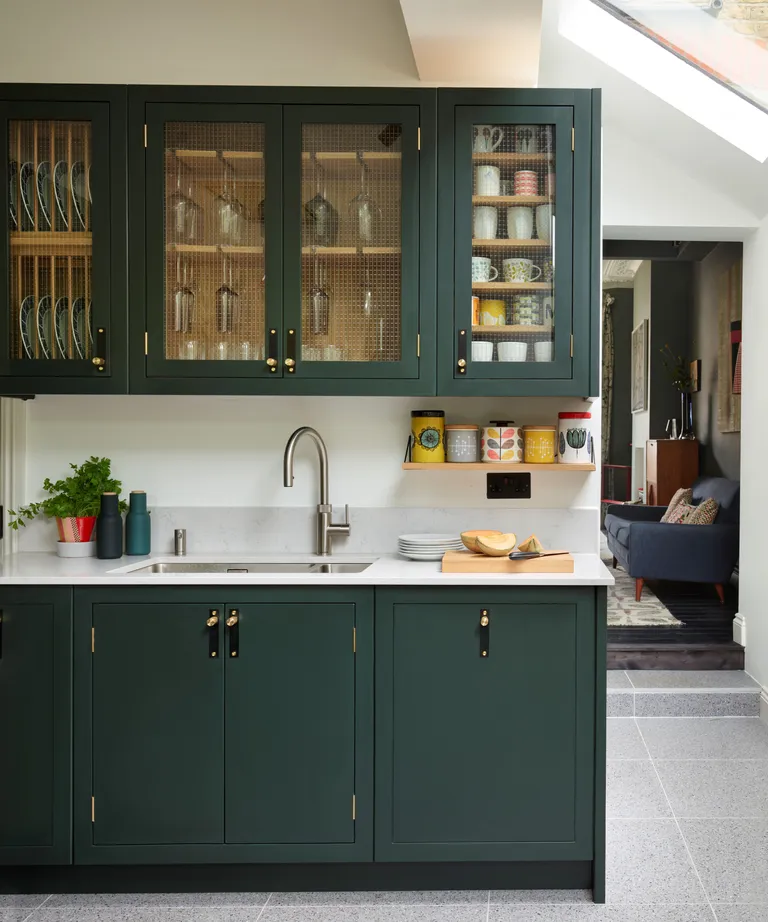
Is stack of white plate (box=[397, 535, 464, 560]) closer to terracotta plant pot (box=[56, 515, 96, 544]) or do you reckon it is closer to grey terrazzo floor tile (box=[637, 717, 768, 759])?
terracotta plant pot (box=[56, 515, 96, 544])

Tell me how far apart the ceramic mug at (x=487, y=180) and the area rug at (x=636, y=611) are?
3018 millimetres

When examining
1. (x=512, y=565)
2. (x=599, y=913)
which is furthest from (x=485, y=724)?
(x=599, y=913)

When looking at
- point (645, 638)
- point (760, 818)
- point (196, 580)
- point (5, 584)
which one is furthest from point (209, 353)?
point (645, 638)

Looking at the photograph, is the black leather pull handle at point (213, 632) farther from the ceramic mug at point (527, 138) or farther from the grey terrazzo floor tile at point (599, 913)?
the ceramic mug at point (527, 138)

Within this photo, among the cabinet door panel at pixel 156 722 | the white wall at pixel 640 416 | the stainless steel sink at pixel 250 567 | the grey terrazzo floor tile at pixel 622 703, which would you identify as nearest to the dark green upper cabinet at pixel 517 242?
the stainless steel sink at pixel 250 567

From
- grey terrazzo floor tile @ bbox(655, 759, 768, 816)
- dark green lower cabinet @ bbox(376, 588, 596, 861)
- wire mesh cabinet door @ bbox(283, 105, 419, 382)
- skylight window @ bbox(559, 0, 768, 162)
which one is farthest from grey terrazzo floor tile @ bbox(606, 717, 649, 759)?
skylight window @ bbox(559, 0, 768, 162)

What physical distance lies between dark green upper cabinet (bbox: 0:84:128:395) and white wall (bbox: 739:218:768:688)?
9.19 ft

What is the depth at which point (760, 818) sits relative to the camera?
2658mm

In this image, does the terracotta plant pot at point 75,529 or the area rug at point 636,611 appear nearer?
the terracotta plant pot at point 75,529

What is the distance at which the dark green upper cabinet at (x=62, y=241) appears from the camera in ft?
7.80

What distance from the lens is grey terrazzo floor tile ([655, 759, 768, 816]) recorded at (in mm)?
2721

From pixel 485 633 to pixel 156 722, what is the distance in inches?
38.3

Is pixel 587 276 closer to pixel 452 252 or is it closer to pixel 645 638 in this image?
pixel 452 252

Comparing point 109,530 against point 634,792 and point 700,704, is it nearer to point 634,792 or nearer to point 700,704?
point 634,792
